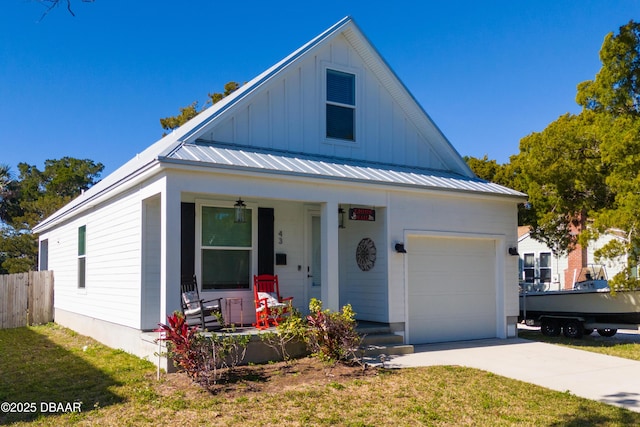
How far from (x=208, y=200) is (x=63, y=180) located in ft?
102

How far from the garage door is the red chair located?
104 inches

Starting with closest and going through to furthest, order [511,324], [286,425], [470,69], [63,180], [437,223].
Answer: [286,425] → [437,223] → [511,324] → [470,69] → [63,180]

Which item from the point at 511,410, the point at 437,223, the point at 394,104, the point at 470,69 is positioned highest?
the point at 470,69

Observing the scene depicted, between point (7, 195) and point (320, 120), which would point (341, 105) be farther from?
point (7, 195)

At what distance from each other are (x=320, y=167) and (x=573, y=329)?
827 cm

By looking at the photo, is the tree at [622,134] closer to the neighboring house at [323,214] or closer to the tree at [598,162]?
the tree at [598,162]

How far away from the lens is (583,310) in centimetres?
1410

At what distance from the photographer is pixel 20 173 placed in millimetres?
41531

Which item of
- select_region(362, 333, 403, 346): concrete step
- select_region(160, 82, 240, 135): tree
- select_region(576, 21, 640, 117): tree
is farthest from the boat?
select_region(160, 82, 240, 135): tree

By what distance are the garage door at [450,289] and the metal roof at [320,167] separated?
1.17m

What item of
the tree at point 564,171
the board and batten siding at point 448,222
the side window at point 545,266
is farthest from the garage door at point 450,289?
the side window at point 545,266

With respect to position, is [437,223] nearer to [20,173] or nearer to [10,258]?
[10,258]

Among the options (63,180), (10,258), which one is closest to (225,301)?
(10,258)

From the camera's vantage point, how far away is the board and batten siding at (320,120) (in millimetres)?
10961
